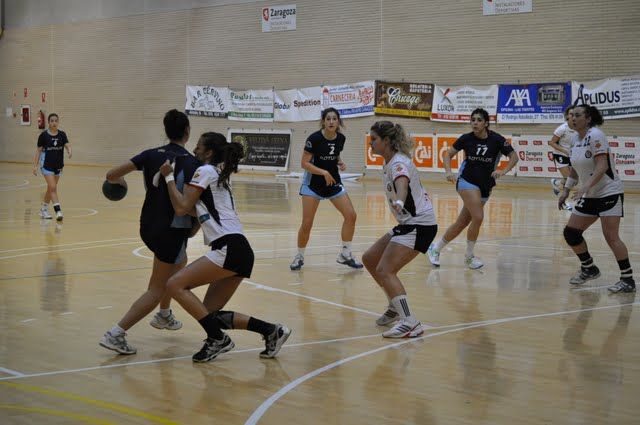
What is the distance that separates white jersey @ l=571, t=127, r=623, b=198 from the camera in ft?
29.4

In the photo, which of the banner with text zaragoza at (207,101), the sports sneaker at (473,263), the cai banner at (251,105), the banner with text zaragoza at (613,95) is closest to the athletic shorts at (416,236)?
the sports sneaker at (473,263)

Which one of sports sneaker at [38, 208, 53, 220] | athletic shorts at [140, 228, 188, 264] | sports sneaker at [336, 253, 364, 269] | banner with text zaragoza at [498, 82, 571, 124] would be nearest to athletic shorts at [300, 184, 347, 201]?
sports sneaker at [336, 253, 364, 269]

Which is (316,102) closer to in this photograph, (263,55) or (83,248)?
(263,55)

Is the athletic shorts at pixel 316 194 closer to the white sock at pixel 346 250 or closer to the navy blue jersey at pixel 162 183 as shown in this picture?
the white sock at pixel 346 250

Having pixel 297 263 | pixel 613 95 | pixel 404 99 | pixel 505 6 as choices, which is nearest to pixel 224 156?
pixel 297 263

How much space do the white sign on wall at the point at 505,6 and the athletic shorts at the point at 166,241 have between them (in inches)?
782

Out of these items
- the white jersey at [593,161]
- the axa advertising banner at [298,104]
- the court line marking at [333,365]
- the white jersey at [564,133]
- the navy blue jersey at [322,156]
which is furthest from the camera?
the axa advertising banner at [298,104]

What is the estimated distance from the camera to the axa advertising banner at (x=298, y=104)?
29.3 m

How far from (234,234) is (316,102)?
23.4 m

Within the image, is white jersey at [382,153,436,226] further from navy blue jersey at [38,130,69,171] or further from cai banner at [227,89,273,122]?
cai banner at [227,89,273,122]

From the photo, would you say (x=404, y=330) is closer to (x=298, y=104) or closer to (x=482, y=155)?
(x=482, y=155)

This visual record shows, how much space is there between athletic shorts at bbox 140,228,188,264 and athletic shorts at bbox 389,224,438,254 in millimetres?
1867

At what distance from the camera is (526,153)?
970 inches

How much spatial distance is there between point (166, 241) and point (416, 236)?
6.94ft
